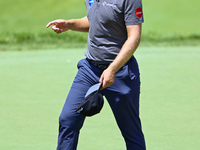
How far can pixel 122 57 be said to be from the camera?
12.4 ft

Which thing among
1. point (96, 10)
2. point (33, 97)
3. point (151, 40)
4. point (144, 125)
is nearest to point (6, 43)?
point (151, 40)

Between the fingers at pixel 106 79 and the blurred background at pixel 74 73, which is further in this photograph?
the blurred background at pixel 74 73

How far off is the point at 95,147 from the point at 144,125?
96cm

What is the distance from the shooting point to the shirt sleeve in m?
3.80

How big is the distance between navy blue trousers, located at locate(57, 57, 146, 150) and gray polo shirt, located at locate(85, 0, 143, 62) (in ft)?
0.46

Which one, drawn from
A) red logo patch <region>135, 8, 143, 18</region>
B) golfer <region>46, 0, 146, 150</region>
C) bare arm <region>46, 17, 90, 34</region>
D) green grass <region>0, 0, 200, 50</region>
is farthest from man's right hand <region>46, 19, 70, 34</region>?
green grass <region>0, 0, 200, 50</region>

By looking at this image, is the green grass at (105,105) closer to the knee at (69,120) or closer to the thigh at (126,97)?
the thigh at (126,97)

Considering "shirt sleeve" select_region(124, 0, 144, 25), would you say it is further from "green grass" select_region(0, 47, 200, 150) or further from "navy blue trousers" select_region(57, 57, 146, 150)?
"green grass" select_region(0, 47, 200, 150)

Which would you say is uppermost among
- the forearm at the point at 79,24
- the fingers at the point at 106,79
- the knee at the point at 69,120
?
the forearm at the point at 79,24

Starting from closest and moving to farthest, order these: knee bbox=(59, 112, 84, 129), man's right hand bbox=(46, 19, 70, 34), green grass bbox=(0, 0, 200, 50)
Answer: knee bbox=(59, 112, 84, 129) < man's right hand bbox=(46, 19, 70, 34) < green grass bbox=(0, 0, 200, 50)

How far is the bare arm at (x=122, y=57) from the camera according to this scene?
379 cm

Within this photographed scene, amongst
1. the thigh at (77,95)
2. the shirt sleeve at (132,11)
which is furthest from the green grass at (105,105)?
the shirt sleeve at (132,11)

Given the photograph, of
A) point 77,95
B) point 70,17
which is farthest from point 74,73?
point 77,95

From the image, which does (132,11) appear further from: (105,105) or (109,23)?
(105,105)
